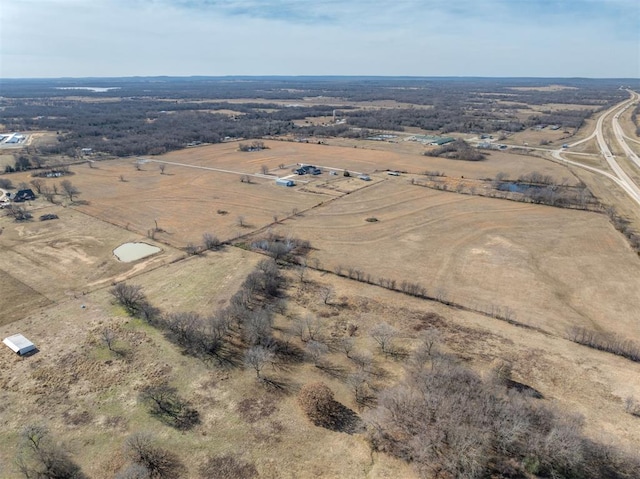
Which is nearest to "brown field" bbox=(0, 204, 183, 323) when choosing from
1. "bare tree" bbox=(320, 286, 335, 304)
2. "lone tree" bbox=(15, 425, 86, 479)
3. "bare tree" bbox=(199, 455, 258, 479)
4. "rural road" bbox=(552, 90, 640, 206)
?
"lone tree" bbox=(15, 425, 86, 479)

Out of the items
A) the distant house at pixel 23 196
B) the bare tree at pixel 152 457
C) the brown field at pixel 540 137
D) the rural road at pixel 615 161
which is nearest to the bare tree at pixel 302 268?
the bare tree at pixel 152 457

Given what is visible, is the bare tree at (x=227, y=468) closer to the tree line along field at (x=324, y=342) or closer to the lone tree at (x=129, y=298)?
the tree line along field at (x=324, y=342)

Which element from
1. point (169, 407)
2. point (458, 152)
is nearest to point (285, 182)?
point (458, 152)

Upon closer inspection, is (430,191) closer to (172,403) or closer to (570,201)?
(570,201)

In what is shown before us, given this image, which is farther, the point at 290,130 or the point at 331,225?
the point at 290,130

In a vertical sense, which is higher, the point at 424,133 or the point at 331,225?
the point at 424,133

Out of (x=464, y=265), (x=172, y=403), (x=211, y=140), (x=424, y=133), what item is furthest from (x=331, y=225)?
(x=424, y=133)
